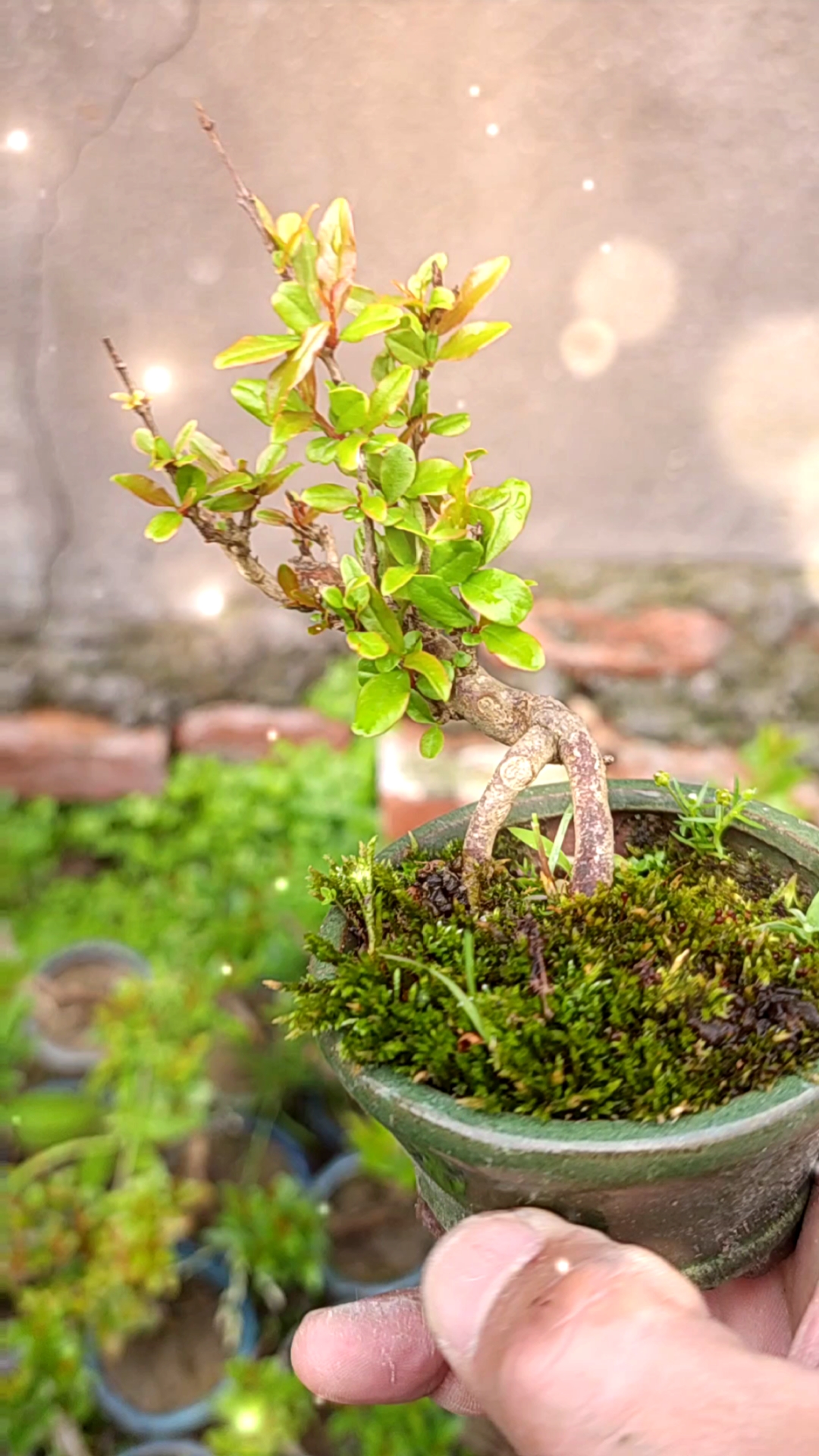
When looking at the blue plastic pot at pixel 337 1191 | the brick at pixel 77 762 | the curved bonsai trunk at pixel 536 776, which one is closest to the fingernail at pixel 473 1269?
the curved bonsai trunk at pixel 536 776

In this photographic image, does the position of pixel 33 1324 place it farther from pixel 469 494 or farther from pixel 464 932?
pixel 469 494

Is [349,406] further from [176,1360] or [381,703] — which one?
[176,1360]

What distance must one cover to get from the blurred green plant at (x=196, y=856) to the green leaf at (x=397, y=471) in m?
1.34

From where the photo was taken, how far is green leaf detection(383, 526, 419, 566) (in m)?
0.78

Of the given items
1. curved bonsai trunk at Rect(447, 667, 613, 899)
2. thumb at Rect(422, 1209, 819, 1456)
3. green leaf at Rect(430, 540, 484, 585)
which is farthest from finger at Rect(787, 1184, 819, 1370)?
green leaf at Rect(430, 540, 484, 585)

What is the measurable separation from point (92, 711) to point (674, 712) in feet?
4.40

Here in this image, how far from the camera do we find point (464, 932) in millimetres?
791

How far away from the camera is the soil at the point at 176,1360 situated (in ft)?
5.64

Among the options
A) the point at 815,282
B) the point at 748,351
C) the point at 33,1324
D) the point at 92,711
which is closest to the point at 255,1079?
the point at 33,1324

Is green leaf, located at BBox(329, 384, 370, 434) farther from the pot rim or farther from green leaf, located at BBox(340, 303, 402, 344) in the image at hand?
the pot rim

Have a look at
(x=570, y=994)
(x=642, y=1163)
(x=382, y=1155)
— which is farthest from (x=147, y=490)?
(x=382, y=1155)

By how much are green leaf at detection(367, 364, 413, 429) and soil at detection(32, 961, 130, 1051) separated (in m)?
1.65

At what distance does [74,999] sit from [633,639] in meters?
1.43

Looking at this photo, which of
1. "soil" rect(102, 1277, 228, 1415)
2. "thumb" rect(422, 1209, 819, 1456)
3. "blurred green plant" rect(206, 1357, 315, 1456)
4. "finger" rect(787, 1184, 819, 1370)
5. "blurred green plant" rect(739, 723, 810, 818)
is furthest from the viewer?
"blurred green plant" rect(739, 723, 810, 818)
